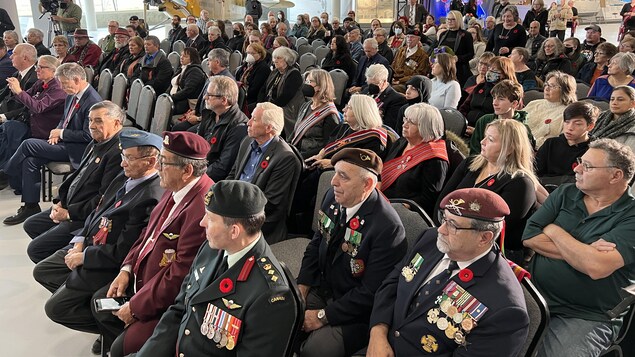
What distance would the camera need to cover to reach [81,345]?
3.03m

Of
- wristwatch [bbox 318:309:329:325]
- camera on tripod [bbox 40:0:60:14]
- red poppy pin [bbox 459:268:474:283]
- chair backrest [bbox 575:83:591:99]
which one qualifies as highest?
camera on tripod [bbox 40:0:60:14]

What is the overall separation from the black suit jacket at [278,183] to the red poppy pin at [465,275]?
147 cm

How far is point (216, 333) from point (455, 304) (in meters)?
0.82

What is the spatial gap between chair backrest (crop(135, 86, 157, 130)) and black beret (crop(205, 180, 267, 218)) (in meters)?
3.37

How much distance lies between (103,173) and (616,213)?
2812 mm

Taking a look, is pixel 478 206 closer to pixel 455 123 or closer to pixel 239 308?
pixel 239 308

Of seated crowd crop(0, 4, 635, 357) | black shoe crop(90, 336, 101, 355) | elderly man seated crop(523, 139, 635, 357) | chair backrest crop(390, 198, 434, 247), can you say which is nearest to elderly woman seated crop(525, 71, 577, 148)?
seated crowd crop(0, 4, 635, 357)

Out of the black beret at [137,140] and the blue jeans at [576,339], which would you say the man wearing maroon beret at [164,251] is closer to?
the black beret at [137,140]

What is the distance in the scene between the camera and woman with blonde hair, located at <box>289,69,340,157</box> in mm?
4266

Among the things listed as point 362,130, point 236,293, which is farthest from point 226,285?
point 362,130

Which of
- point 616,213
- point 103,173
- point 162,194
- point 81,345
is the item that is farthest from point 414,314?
point 103,173

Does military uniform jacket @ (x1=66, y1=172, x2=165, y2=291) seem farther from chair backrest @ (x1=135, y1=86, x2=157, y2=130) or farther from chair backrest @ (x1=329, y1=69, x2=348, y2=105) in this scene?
chair backrest @ (x1=329, y1=69, x2=348, y2=105)

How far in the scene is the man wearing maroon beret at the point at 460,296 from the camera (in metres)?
1.71

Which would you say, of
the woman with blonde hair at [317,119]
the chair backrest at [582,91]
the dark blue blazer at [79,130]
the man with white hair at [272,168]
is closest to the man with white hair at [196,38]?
the dark blue blazer at [79,130]
